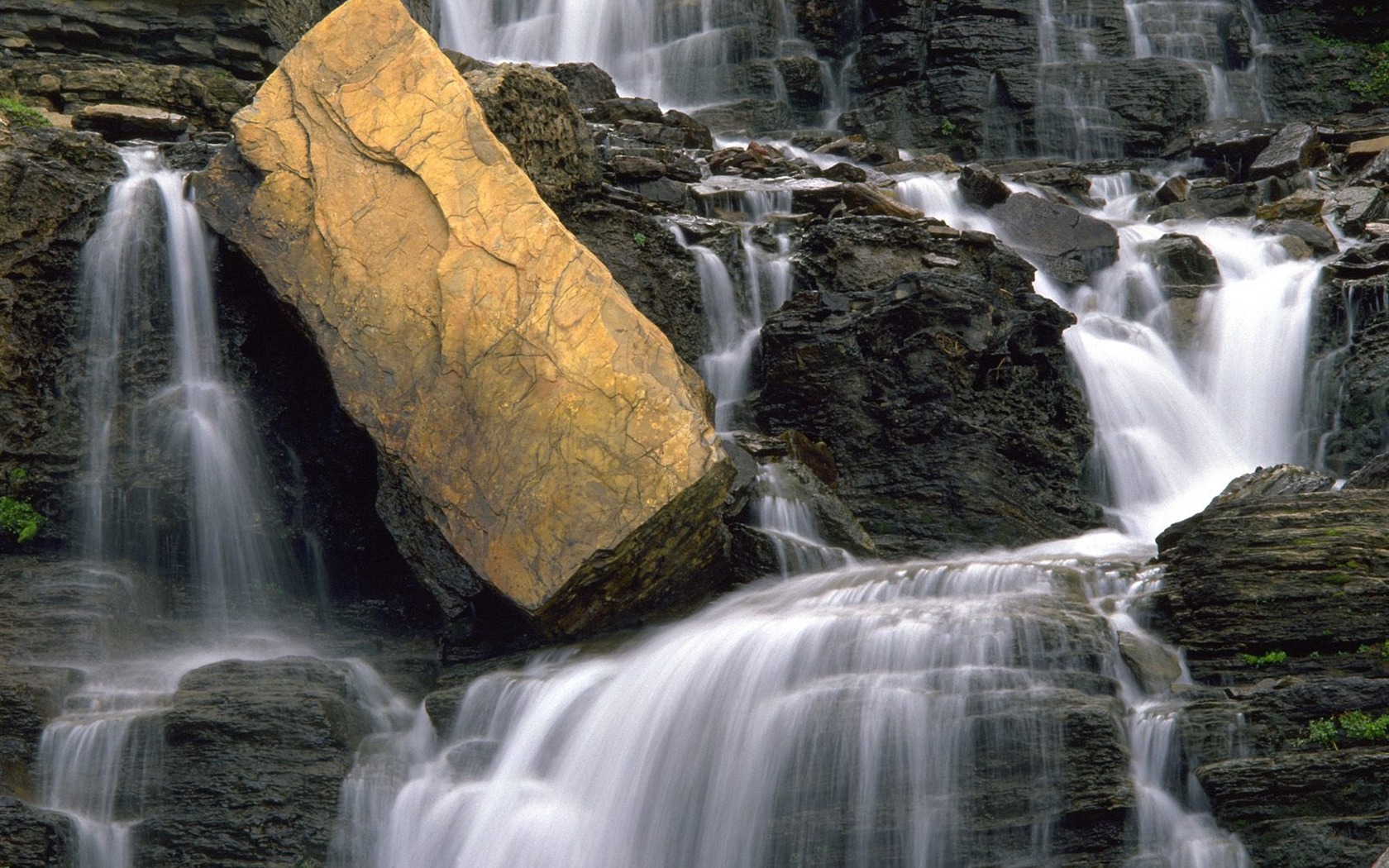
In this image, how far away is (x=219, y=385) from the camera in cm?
1002

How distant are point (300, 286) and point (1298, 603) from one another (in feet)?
22.6

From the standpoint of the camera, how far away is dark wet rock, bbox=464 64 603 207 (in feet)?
36.4

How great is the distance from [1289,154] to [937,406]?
982 centimetres

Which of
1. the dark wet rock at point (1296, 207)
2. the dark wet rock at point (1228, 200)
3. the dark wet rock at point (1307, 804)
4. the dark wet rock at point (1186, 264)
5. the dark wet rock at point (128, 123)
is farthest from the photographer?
the dark wet rock at point (1228, 200)

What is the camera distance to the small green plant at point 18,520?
9.48m

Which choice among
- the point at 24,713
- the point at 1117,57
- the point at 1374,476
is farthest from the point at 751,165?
the point at 24,713

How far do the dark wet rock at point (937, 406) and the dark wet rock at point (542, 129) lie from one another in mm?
2342

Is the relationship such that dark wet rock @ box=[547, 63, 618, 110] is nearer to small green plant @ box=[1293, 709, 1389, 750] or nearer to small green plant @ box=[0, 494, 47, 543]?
small green plant @ box=[0, 494, 47, 543]

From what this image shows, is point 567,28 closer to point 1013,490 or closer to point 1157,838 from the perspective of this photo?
point 1013,490

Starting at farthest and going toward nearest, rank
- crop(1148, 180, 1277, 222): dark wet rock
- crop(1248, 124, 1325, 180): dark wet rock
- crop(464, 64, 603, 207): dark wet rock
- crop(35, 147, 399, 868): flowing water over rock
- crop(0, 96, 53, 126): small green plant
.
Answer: crop(1248, 124, 1325, 180): dark wet rock
crop(1148, 180, 1277, 222): dark wet rock
crop(0, 96, 53, 126): small green plant
crop(464, 64, 603, 207): dark wet rock
crop(35, 147, 399, 868): flowing water over rock

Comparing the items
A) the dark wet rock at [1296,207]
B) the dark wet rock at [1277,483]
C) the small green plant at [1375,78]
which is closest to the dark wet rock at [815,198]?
the dark wet rock at [1296,207]

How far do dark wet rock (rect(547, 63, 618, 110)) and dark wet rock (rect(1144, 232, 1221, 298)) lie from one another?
8.16 m

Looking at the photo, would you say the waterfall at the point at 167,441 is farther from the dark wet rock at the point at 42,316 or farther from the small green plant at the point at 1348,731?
the small green plant at the point at 1348,731

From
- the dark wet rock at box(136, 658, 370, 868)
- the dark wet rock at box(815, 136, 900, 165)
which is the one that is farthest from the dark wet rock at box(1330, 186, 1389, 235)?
the dark wet rock at box(136, 658, 370, 868)
